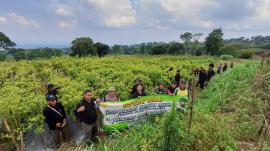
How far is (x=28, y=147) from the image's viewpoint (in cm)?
693

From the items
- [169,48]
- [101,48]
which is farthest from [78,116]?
[169,48]

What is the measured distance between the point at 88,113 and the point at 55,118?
798 mm

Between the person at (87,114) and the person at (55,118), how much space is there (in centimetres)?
39

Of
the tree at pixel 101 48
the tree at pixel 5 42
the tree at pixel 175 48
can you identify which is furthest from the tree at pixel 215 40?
the tree at pixel 5 42

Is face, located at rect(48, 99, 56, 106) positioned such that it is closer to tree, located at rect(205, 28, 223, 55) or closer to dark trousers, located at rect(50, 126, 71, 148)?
dark trousers, located at rect(50, 126, 71, 148)

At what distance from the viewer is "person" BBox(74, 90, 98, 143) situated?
6629 millimetres

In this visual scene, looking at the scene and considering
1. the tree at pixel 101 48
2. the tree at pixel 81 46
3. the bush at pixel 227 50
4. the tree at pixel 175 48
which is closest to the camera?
the tree at pixel 81 46

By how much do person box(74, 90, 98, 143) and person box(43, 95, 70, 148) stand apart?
1.29ft

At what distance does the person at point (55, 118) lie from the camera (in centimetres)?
664

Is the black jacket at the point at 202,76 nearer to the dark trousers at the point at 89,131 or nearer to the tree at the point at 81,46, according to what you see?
the dark trousers at the point at 89,131

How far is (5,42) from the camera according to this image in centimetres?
6856

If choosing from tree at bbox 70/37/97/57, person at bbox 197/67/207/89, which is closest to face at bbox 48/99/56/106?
person at bbox 197/67/207/89

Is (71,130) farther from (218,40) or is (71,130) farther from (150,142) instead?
(218,40)

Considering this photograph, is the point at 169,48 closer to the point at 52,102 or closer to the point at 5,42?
the point at 5,42
